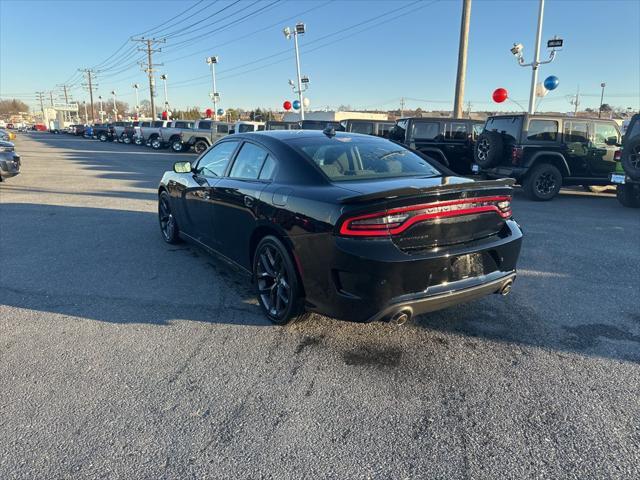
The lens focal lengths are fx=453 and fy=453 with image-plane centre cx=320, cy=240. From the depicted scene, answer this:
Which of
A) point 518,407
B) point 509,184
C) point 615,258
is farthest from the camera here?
point 615,258

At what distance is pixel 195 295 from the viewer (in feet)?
14.7

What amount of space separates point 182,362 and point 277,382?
76 cm

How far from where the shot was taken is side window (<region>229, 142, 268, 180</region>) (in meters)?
4.15

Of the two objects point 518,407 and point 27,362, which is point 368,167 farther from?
point 27,362

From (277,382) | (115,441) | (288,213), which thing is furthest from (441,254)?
(115,441)

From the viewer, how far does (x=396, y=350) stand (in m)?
3.42

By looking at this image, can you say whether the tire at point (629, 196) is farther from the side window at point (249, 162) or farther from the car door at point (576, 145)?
the side window at point (249, 162)

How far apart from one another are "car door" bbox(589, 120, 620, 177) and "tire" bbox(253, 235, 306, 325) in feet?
32.5

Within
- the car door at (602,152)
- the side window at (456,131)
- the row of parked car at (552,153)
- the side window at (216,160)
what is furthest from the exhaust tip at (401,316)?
the side window at (456,131)

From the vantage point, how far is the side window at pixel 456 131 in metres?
12.9

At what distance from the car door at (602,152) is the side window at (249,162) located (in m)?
9.61

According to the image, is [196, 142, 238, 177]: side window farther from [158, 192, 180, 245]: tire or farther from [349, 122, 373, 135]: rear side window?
[349, 122, 373, 135]: rear side window

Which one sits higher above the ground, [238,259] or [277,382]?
[238,259]

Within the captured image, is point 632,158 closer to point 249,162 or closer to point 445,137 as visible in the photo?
point 445,137
